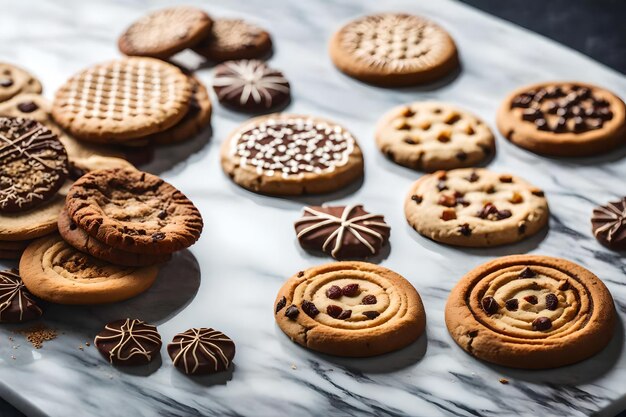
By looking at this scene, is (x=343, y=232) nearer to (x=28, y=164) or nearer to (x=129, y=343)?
(x=129, y=343)

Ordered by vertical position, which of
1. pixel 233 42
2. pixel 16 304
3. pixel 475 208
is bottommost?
pixel 16 304

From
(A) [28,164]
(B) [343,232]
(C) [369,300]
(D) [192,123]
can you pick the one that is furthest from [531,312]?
(A) [28,164]

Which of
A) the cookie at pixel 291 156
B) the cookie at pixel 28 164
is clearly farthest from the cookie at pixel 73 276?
the cookie at pixel 291 156

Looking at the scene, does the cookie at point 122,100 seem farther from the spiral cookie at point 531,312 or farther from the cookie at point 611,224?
the cookie at point 611,224

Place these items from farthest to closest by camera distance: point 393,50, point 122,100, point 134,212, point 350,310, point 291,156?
point 393,50, point 122,100, point 291,156, point 134,212, point 350,310

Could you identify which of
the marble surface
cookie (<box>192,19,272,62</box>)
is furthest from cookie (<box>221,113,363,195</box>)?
cookie (<box>192,19,272,62</box>)

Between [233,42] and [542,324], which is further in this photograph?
[233,42]

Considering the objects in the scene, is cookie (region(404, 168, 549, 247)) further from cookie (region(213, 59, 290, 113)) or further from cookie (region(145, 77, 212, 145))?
cookie (region(145, 77, 212, 145))
